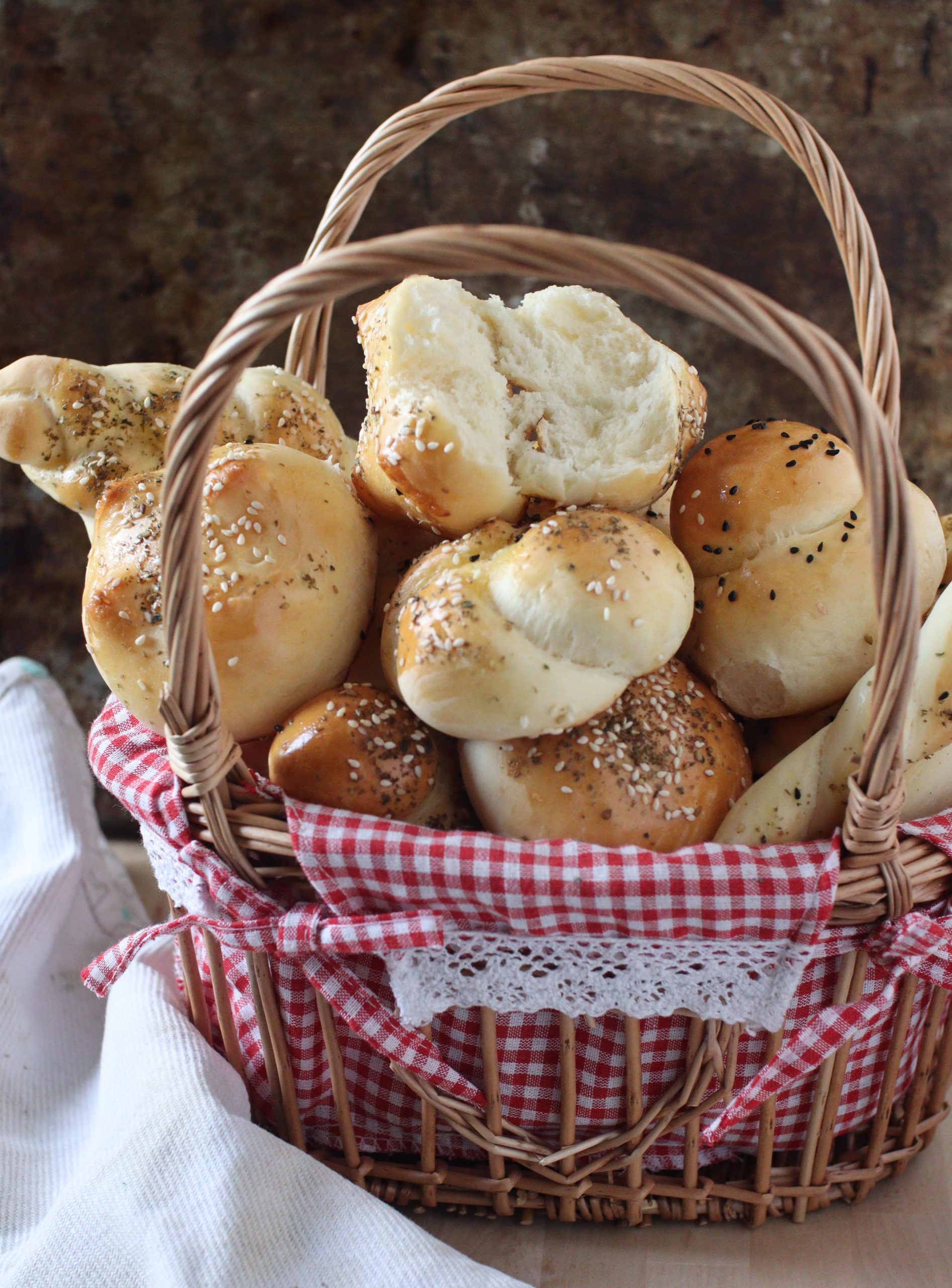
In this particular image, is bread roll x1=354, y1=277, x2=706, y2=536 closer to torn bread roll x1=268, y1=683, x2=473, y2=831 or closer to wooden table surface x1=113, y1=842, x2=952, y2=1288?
torn bread roll x1=268, y1=683, x2=473, y2=831

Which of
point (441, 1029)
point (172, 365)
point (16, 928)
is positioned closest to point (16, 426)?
point (172, 365)

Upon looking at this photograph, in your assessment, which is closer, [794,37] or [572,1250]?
[572,1250]

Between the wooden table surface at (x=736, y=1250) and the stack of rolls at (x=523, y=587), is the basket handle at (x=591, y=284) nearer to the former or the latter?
the stack of rolls at (x=523, y=587)

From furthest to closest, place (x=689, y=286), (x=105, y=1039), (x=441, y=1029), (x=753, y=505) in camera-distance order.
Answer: (x=105, y=1039), (x=753, y=505), (x=441, y=1029), (x=689, y=286)

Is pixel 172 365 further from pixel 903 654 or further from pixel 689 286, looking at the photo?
pixel 903 654

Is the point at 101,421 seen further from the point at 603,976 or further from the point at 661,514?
the point at 603,976

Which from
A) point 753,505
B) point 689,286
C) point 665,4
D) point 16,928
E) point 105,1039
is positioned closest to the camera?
point 689,286

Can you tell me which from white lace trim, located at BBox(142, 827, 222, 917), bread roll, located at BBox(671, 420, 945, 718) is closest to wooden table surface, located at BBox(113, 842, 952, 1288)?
white lace trim, located at BBox(142, 827, 222, 917)

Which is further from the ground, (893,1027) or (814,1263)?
(893,1027)
